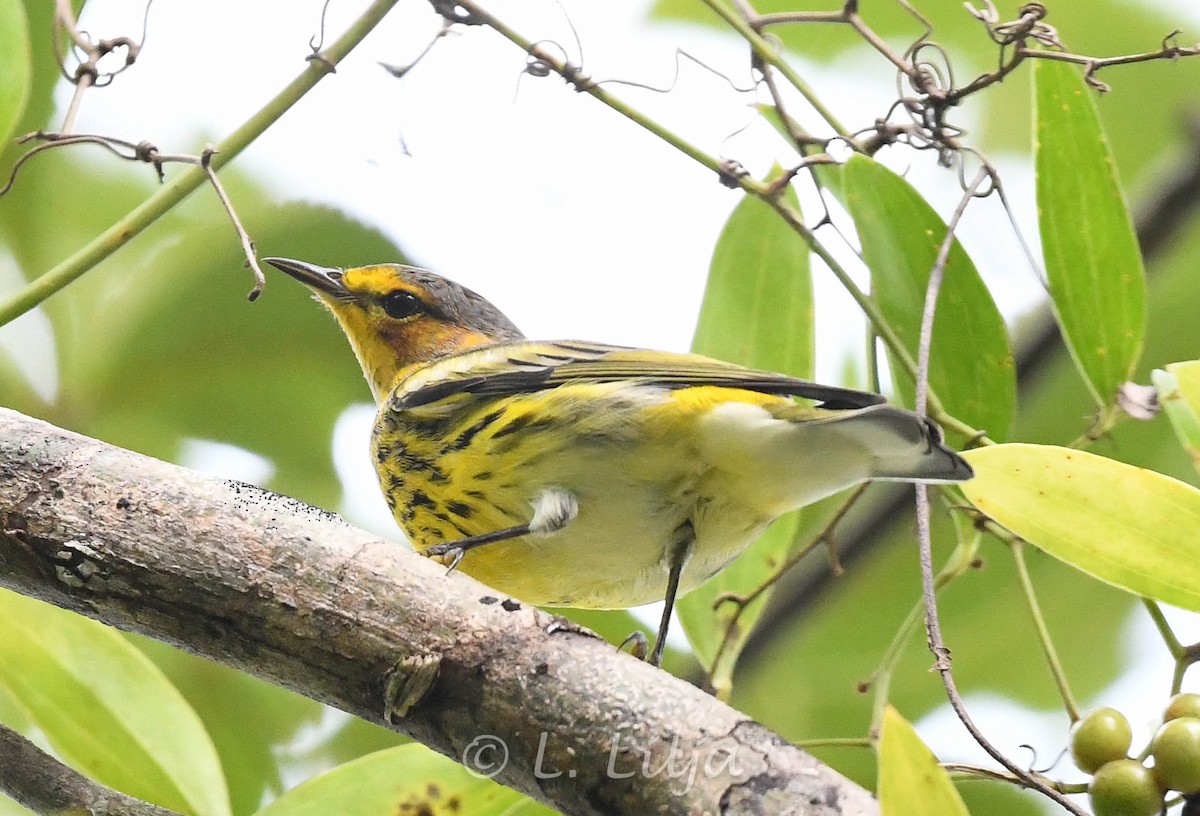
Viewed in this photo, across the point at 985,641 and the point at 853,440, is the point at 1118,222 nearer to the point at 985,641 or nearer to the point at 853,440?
the point at 853,440

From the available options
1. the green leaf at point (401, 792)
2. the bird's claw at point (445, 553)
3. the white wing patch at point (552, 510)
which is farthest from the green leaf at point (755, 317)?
the green leaf at point (401, 792)

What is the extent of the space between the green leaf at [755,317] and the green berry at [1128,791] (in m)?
0.84

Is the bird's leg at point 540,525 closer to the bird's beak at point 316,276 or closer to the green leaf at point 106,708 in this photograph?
the green leaf at point 106,708

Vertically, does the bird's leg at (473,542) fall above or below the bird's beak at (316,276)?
below

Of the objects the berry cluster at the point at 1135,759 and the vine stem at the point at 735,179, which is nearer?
the berry cluster at the point at 1135,759

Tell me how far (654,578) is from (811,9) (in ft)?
3.69

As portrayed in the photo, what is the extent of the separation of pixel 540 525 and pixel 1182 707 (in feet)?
2.97

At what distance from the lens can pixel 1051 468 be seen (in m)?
1.21

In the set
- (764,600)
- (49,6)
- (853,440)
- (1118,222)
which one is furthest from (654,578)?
(49,6)

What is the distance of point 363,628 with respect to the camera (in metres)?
1.24

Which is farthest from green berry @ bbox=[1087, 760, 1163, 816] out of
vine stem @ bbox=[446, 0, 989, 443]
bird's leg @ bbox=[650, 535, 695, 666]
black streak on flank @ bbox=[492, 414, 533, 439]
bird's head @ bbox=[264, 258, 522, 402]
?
bird's head @ bbox=[264, 258, 522, 402]

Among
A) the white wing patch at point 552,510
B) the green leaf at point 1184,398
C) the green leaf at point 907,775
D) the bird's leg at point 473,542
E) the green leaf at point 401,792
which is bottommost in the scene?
the green leaf at point 401,792

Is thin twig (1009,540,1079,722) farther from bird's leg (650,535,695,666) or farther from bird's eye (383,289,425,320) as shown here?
bird's eye (383,289,425,320)

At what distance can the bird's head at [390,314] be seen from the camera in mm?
2479
